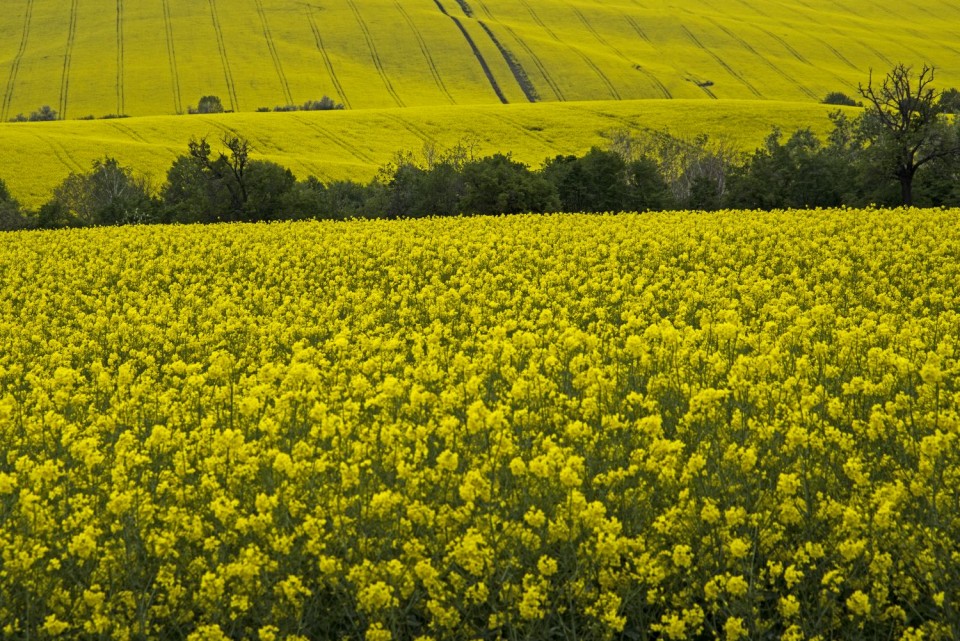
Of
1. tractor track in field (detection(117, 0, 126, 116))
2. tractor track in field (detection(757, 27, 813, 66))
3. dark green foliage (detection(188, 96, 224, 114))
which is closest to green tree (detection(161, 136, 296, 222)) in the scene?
dark green foliage (detection(188, 96, 224, 114))

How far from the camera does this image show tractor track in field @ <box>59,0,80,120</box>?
106 meters

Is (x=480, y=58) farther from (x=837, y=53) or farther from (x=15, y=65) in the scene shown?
(x=15, y=65)

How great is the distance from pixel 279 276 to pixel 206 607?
45.9 ft

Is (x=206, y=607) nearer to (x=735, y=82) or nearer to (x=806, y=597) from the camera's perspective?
(x=806, y=597)

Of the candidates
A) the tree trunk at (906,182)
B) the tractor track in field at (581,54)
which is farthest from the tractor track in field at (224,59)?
the tree trunk at (906,182)

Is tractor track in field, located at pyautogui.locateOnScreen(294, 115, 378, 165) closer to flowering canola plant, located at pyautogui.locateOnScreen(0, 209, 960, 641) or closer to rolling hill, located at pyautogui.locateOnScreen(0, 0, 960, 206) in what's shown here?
rolling hill, located at pyautogui.locateOnScreen(0, 0, 960, 206)

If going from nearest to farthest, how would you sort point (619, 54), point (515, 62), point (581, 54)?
point (515, 62), point (581, 54), point (619, 54)

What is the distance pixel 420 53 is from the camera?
12319 centimetres

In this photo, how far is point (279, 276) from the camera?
19172 millimetres

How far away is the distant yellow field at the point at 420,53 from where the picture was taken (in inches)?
4373

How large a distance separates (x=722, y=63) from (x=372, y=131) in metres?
60.9

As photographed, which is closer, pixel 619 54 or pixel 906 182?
pixel 906 182

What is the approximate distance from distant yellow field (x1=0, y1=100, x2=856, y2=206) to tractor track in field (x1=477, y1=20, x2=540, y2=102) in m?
13.6

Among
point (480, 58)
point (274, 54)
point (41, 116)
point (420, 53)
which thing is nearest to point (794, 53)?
point (480, 58)
